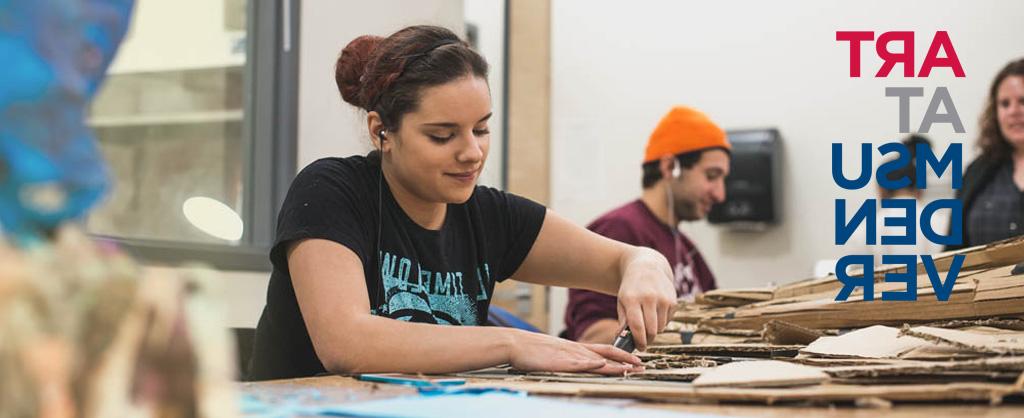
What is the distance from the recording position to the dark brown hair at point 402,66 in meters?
1.45

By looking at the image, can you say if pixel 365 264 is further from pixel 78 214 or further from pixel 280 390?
pixel 78 214

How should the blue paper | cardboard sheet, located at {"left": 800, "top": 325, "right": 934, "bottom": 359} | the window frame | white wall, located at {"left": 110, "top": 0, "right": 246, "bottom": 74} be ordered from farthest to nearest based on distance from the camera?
the window frame → white wall, located at {"left": 110, "top": 0, "right": 246, "bottom": 74} → cardboard sheet, located at {"left": 800, "top": 325, "right": 934, "bottom": 359} → the blue paper

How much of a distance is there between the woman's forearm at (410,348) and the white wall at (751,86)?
3.06 metres

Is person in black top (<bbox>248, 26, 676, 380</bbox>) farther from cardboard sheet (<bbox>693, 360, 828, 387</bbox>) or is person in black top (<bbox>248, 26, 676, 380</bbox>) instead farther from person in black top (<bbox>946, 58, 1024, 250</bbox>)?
person in black top (<bbox>946, 58, 1024, 250</bbox>)

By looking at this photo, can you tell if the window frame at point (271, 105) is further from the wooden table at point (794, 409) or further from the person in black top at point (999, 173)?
the wooden table at point (794, 409)

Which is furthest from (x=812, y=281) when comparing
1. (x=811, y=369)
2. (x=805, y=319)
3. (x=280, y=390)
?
(x=280, y=390)

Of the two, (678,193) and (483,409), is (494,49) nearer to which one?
(678,193)

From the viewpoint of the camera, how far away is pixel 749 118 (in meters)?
4.26

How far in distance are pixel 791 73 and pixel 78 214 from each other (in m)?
4.06

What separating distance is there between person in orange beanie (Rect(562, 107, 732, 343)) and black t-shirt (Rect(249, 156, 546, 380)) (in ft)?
4.20

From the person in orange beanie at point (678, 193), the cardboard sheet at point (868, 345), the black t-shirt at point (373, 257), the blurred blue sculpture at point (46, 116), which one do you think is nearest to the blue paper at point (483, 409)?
the blurred blue sculpture at point (46, 116)

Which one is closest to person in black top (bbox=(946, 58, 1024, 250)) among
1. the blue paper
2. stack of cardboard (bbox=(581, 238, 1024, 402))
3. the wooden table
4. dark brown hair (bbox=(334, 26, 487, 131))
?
stack of cardboard (bbox=(581, 238, 1024, 402))

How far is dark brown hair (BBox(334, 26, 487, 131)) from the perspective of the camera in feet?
4.75

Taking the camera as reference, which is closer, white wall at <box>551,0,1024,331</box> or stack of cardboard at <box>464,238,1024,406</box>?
stack of cardboard at <box>464,238,1024,406</box>
